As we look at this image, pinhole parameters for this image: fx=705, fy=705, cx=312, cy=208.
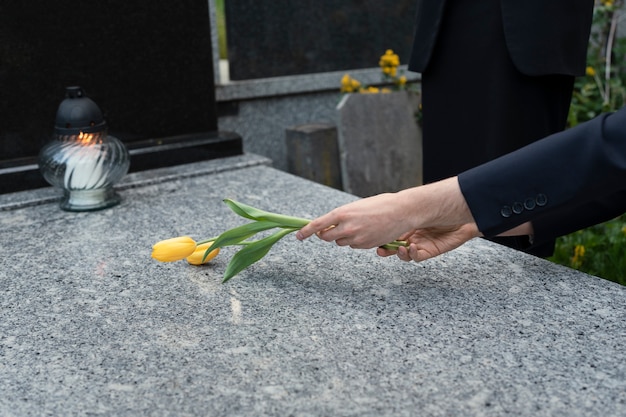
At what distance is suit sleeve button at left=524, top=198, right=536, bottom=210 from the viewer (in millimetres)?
1188

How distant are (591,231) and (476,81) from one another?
1.30m

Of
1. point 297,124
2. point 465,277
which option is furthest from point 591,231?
point 465,277

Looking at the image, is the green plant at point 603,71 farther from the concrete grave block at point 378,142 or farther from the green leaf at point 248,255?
the green leaf at point 248,255

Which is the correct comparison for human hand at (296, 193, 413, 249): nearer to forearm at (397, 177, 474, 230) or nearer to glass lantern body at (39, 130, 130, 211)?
forearm at (397, 177, 474, 230)

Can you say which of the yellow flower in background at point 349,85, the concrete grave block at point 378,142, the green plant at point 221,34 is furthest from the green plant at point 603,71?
the green plant at point 221,34

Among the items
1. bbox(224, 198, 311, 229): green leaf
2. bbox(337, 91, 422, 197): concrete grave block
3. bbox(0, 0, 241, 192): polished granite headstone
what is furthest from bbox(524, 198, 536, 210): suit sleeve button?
bbox(337, 91, 422, 197): concrete grave block

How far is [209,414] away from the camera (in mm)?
1003

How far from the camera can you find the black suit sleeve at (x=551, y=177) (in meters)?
1.12

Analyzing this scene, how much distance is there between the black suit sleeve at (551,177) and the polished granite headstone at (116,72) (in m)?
1.60

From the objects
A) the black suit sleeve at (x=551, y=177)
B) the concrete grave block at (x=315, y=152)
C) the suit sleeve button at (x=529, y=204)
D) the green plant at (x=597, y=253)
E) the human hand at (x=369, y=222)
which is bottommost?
the green plant at (x=597, y=253)

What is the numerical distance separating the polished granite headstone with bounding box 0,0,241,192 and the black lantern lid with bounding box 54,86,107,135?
0.38m

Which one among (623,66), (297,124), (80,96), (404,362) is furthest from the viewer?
(623,66)

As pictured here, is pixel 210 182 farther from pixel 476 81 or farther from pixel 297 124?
pixel 297 124

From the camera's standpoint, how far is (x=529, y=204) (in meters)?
1.19
